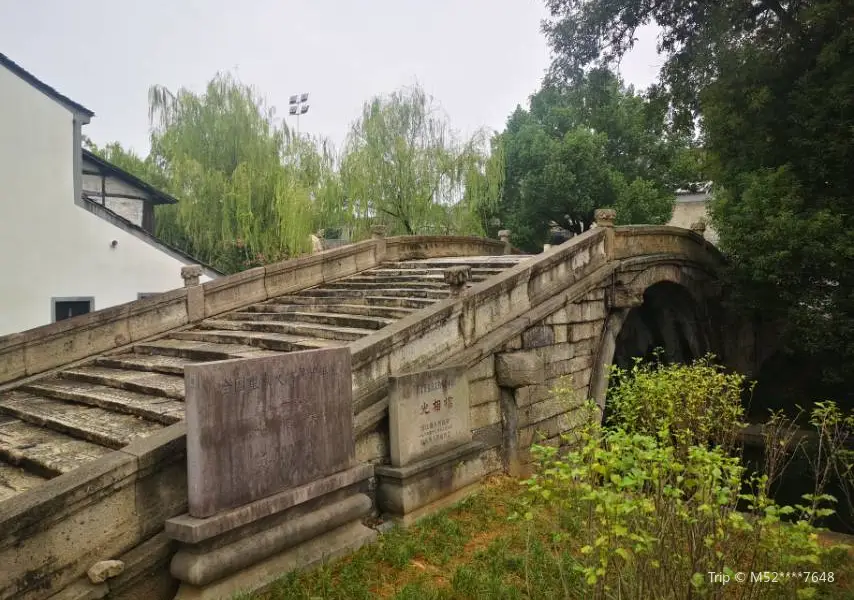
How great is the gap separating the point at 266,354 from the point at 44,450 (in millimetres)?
2199

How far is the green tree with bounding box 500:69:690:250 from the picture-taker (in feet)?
79.0

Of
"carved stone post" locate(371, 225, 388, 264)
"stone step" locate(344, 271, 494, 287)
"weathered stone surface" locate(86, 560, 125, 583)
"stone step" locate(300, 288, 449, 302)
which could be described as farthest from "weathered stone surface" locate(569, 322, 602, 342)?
"weathered stone surface" locate(86, 560, 125, 583)

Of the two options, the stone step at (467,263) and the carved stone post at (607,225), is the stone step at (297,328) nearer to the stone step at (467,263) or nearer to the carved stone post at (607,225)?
the stone step at (467,263)

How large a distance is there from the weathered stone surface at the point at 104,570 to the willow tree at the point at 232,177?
44.0ft

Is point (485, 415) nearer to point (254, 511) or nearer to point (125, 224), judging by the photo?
point (254, 511)

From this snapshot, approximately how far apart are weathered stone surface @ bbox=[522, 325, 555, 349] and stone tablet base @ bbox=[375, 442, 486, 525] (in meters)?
1.94

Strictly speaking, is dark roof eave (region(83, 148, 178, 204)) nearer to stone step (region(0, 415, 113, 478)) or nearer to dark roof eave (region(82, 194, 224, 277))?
dark roof eave (region(82, 194, 224, 277))

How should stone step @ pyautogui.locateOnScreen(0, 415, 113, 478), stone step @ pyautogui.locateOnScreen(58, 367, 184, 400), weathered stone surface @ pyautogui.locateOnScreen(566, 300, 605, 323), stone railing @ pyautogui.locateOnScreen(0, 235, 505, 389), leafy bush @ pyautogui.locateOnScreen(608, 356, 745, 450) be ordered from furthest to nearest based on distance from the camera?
weathered stone surface @ pyautogui.locateOnScreen(566, 300, 605, 323), stone railing @ pyautogui.locateOnScreen(0, 235, 505, 389), leafy bush @ pyautogui.locateOnScreen(608, 356, 745, 450), stone step @ pyautogui.locateOnScreen(58, 367, 184, 400), stone step @ pyautogui.locateOnScreen(0, 415, 113, 478)

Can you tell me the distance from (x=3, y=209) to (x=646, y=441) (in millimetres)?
13247

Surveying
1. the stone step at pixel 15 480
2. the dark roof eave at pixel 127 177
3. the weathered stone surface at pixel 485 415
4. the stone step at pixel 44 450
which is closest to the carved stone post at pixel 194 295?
the stone step at pixel 44 450

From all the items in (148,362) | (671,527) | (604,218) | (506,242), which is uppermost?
(506,242)

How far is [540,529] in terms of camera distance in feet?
18.7

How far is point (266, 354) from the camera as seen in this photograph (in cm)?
654

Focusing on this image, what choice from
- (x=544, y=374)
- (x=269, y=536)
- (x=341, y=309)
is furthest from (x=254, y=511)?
(x=544, y=374)
